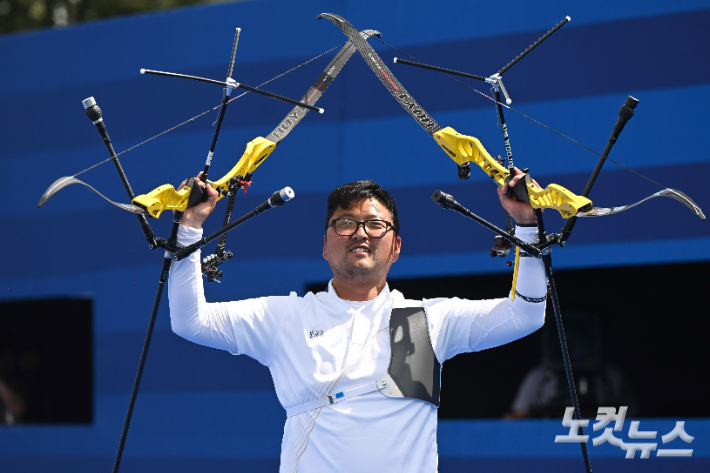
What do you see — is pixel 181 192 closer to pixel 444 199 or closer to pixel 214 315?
pixel 214 315

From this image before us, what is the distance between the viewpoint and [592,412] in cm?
407

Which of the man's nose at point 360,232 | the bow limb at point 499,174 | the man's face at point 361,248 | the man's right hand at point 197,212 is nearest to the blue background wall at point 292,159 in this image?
the bow limb at point 499,174

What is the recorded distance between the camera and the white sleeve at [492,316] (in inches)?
87.8

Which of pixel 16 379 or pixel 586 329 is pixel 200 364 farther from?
pixel 586 329

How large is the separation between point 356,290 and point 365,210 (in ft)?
0.93

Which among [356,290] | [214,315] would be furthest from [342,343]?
[214,315]

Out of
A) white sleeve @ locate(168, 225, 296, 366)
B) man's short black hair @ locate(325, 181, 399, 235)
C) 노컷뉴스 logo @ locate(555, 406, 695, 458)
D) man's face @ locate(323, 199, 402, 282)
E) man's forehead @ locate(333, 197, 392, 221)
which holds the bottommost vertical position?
노컷뉴스 logo @ locate(555, 406, 695, 458)

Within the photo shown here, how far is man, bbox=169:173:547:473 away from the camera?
86.9 inches

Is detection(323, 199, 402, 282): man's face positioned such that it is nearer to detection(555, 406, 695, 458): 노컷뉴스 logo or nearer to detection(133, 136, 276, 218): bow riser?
detection(133, 136, 276, 218): bow riser

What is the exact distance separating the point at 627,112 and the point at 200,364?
295 centimetres

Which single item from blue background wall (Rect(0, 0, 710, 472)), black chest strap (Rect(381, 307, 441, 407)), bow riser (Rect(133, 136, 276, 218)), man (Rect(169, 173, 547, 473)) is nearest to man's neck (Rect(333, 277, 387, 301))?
man (Rect(169, 173, 547, 473))

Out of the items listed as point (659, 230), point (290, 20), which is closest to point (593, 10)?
point (659, 230)

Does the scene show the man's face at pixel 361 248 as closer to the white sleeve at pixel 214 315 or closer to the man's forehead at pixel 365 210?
the man's forehead at pixel 365 210

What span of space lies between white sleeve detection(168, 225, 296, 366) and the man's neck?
0.57 ft
